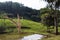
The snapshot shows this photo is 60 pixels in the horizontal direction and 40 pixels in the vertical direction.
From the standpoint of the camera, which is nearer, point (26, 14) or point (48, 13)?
point (48, 13)

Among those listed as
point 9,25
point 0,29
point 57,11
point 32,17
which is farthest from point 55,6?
point 32,17

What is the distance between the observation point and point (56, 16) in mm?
36656

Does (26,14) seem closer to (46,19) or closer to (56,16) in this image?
(46,19)

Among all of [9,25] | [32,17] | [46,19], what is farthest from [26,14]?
[46,19]

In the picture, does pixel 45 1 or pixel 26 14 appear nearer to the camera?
pixel 45 1

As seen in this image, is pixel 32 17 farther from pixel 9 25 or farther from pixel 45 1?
pixel 45 1

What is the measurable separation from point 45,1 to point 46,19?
22.3 ft

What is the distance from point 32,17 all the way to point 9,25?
30.3 m

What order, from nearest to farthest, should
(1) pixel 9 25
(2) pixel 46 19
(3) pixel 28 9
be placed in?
(2) pixel 46 19 < (1) pixel 9 25 < (3) pixel 28 9

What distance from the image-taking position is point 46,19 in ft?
140

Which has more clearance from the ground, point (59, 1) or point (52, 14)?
point (59, 1)

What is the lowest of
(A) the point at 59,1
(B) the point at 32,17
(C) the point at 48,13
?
(B) the point at 32,17

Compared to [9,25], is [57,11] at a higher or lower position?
higher

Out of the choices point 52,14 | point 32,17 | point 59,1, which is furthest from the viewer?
point 32,17
